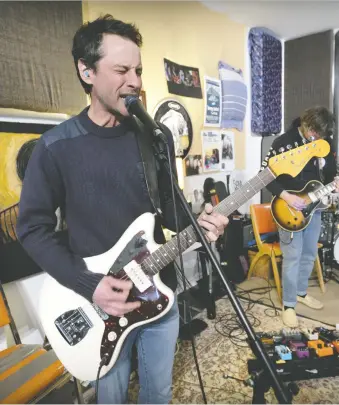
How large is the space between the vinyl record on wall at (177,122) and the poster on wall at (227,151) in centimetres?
63

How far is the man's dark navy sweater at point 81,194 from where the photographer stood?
0.92m

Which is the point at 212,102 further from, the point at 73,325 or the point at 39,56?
the point at 73,325

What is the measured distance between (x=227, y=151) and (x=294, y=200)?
55.0 inches

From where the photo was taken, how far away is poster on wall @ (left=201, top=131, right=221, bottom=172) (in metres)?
3.19

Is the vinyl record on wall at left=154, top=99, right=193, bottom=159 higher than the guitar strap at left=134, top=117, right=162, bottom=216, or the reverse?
the vinyl record on wall at left=154, top=99, right=193, bottom=159

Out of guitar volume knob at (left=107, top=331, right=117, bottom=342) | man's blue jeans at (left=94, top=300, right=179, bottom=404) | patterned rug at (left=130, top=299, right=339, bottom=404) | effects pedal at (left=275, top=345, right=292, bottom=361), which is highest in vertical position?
guitar volume knob at (left=107, top=331, right=117, bottom=342)

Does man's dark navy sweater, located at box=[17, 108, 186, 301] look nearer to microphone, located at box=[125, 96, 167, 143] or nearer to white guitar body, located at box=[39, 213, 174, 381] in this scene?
white guitar body, located at box=[39, 213, 174, 381]

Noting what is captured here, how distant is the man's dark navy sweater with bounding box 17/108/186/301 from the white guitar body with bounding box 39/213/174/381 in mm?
44

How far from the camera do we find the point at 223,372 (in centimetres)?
185

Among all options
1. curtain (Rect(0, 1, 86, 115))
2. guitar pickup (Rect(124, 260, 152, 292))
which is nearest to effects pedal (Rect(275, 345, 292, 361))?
guitar pickup (Rect(124, 260, 152, 292))

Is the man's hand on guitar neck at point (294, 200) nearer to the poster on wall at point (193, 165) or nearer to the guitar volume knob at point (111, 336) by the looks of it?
the poster on wall at point (193, 165)

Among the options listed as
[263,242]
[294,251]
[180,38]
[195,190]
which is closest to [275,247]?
[263,242]

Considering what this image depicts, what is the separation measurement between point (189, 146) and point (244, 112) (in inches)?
47.4

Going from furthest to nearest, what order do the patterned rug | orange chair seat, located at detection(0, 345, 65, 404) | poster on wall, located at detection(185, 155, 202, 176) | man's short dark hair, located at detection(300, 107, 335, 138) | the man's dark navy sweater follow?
poster on wall, located at detection(185, 155, 202, 176), man's short dark hair, located at detection(300, 107, 335, 138), the patterned rug, orange chair seat, located at detection(0, 345, 65, 404), the man's dark navy sweater
